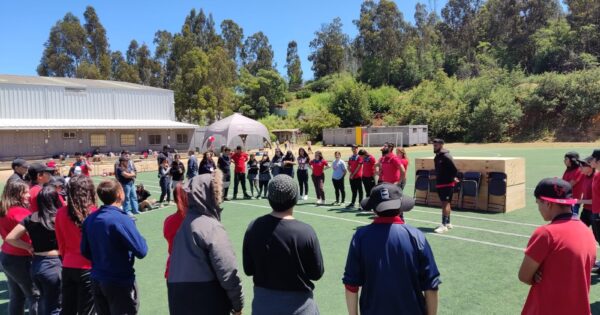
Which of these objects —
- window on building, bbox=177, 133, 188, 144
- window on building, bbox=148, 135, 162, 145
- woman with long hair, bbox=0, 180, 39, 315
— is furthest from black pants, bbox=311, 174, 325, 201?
window on building, bbox=177, 133, 188, 144

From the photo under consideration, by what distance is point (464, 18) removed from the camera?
92.1m

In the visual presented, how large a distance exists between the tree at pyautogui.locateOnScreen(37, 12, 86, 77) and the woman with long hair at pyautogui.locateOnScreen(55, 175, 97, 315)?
75.9 m

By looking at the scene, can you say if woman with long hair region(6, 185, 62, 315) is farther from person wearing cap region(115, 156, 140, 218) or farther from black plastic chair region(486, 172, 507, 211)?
black plastic chair region(486, 172, 507, 211)

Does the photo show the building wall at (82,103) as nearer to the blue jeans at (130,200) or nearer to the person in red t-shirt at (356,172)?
the blue jeans at (130,200)

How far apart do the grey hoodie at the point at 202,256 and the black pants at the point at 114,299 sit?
75 cm

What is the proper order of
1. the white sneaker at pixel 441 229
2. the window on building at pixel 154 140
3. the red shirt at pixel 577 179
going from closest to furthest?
the red shirt at pixel 577 179 → the white sneaker at pixel 441 229 → the window on building at pixel 154 140

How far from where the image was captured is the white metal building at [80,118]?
120 ft

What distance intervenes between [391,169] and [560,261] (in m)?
7.56

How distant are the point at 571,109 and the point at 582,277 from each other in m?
53.7

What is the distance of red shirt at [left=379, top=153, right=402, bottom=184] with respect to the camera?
34.4 ft

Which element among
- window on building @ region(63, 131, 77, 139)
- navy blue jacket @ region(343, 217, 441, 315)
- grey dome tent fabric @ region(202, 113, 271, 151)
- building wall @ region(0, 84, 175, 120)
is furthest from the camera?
window on building @ region(63, 131, 77, 139)

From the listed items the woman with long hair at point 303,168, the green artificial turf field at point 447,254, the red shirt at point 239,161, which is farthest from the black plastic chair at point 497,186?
the red shirt at point 239,161

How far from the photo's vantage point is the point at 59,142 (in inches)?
1502

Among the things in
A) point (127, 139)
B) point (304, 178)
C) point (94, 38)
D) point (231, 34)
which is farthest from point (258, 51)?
point (304, 178)
